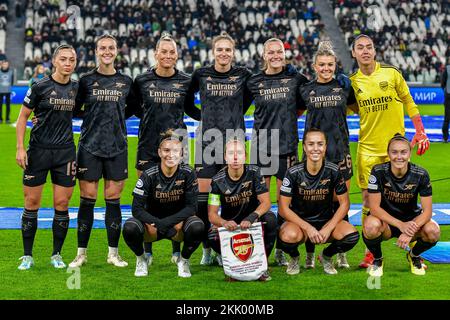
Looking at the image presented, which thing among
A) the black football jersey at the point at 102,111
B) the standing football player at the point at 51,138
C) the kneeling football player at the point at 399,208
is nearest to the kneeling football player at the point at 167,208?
the black football jersey at the point at 102,111

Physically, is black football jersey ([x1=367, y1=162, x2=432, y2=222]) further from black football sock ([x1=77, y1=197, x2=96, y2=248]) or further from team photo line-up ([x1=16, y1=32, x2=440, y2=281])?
black football sock ([x1=77, y1=197, x2=96, y2=248])

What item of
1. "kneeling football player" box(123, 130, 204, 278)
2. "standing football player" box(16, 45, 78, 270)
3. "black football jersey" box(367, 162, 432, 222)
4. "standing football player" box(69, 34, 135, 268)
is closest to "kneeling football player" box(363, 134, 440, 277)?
"black football jersey" box(367, 162, 432, 222)

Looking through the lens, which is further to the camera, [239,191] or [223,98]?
[223,98]

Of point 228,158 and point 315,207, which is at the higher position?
point 228,158

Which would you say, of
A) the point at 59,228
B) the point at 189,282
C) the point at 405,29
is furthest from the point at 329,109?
the point at 405,29

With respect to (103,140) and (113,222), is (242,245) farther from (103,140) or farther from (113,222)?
(103,140)

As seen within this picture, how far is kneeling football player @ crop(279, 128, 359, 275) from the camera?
6.12m

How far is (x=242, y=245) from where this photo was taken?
599cm

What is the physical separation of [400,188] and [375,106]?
2.75ft

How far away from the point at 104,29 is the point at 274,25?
743 cm
